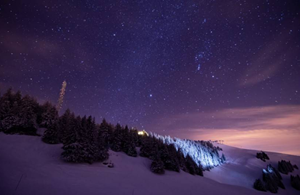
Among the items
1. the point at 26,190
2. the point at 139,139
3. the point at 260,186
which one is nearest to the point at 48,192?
the point at 26,190

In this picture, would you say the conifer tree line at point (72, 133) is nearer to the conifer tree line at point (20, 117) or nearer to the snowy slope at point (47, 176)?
the conifer tree line at point (20, 117)

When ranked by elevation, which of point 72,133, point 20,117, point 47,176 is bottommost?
point 47,176

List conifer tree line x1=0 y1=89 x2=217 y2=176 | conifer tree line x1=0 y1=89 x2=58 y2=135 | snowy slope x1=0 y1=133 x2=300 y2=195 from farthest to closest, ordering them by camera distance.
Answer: conifer tree line x1=0 y1=89 x2=58 y2=135, conifer tree line x1=0 y1=89 x2=217 y2=176, snowy slope x1=0 y1=133 x2=300 y2=195

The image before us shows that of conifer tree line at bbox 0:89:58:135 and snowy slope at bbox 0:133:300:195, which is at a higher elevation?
conifer tree line at bbox 0:89:58:135

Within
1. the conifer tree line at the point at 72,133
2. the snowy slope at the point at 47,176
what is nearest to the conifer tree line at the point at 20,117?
the conifer tree line at the point at 72,133

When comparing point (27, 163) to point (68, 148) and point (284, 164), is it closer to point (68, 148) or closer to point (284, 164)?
point (68, 148)

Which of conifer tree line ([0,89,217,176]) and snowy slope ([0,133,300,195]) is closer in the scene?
snowy slope ([0,133,300,195])

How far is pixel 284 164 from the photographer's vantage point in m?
78.4

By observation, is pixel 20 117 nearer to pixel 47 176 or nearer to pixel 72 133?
pixel 72 133

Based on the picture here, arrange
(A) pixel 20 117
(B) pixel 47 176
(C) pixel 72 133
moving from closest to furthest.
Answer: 1. (B) pixel 47 176
2. (C) pixel 72 133
3. (A) pixel 20 117

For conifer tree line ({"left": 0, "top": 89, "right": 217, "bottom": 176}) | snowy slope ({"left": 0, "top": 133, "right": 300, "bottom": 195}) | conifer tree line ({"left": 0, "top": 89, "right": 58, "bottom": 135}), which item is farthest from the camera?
conifer tree line ({"left": 0, "top": 89, "right": 58, "bottom": 135})

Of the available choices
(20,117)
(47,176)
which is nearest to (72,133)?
(47,176)

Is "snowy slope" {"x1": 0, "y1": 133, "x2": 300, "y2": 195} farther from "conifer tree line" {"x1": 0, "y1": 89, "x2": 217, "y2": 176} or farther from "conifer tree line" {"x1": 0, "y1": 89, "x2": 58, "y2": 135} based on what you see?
"conifer tree line" {"x1": 0, "y1": 89, "x2": 58, "y2": 135}

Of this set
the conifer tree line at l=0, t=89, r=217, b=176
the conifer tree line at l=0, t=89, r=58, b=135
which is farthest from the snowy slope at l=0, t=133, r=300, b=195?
the conifer tree line at l=0, t=89, r=58, b=135
